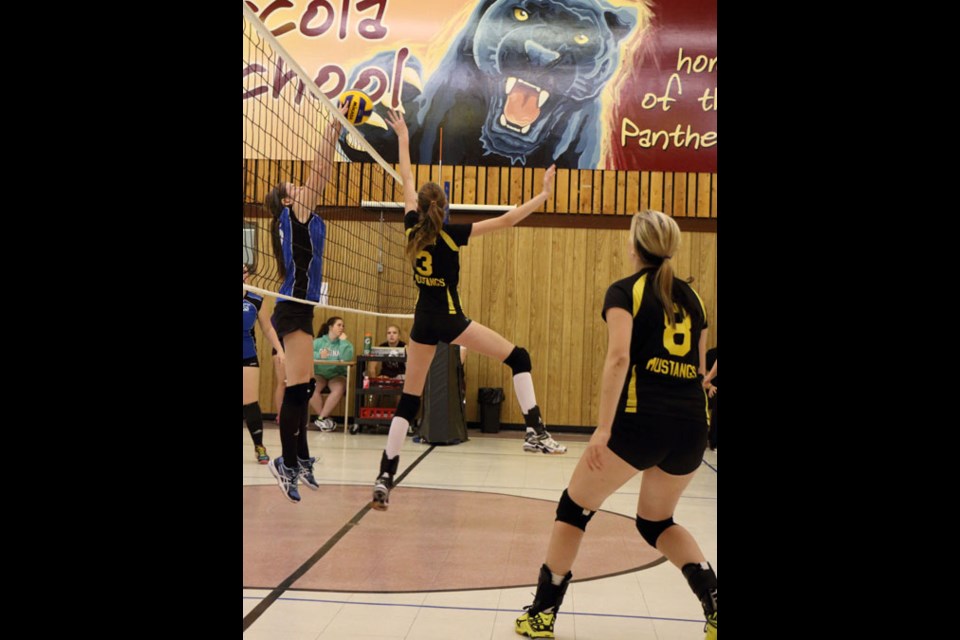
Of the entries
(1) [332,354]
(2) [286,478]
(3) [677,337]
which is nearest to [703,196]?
(1) [332,354]

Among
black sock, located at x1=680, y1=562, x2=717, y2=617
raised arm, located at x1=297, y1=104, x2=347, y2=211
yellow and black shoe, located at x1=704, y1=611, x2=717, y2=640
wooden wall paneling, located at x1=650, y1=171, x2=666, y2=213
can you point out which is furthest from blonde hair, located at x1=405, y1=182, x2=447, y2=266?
wooden wall paneling, located at x1=650, y1=171, x2=666, y2=213

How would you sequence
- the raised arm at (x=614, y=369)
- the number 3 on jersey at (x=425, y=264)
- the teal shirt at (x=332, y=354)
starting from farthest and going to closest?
the teal shirt at (x=332, y=354), the number 3 on jersey at (x=425, y=264), the raised arm at (x=614, y=369)

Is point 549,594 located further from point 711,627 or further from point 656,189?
point 656,189

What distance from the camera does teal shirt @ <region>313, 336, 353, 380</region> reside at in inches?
465

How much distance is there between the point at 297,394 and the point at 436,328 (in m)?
1.12

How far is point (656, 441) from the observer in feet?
10.2

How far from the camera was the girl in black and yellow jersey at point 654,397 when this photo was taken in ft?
10.2

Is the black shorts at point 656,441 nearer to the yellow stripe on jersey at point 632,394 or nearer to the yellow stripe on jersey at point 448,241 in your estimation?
the yellow stripe on jersey at point 632,394

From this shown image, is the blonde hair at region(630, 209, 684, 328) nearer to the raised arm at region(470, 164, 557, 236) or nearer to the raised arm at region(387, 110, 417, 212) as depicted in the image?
the raised arm at region(470, 164, 557, 236)

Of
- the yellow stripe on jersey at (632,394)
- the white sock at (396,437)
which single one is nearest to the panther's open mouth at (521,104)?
the white sock at (396,437)
